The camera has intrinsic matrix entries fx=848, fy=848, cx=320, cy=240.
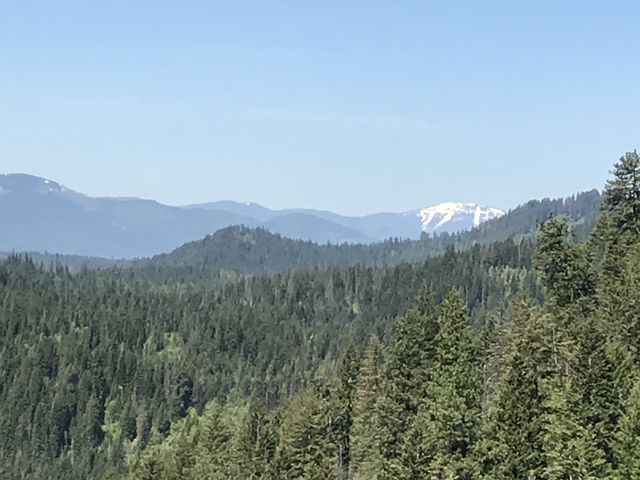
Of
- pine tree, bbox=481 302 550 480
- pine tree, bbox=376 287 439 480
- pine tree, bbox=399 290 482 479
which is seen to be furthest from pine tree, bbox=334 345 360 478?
pine tree, bbox=481 302 550 480

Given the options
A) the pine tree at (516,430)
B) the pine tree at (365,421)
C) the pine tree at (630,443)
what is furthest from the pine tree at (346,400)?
Result: the pine tree at (630,443)

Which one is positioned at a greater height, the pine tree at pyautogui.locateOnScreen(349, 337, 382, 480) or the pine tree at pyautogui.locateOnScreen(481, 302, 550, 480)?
the pine tree at pyautogui.locateOnScreen(481, 302, 550, 480)

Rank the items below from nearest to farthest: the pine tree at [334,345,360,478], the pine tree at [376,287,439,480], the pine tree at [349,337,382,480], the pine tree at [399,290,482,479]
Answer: the pine tree at [399,290,482,479], the pine tree at [376,287,439,480], the pine tree at [349,337,382,480], the pine tree at [334,345,360,478]

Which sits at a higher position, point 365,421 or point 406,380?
point 406,380

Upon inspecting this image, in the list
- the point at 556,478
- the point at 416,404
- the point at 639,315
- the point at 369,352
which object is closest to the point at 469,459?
the point at 556,478

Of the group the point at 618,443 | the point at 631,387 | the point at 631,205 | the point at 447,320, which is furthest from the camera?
the point at 631,205

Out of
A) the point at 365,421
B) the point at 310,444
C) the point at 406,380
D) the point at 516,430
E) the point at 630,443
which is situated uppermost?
the point at 630,443

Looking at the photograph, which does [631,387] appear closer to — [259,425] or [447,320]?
[447,320]

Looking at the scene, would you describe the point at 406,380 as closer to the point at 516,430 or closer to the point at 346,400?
the point at 346,400

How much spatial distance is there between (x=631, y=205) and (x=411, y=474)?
41.9 meters

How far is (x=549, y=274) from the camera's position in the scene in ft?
240

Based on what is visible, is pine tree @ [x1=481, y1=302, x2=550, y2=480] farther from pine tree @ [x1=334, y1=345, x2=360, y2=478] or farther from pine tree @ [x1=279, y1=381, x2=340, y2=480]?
pine tree @ [x1=334, y1=345, x2=360, y2=478]

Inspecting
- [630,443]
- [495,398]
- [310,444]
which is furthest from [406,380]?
[630,443]

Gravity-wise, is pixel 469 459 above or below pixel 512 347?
below
